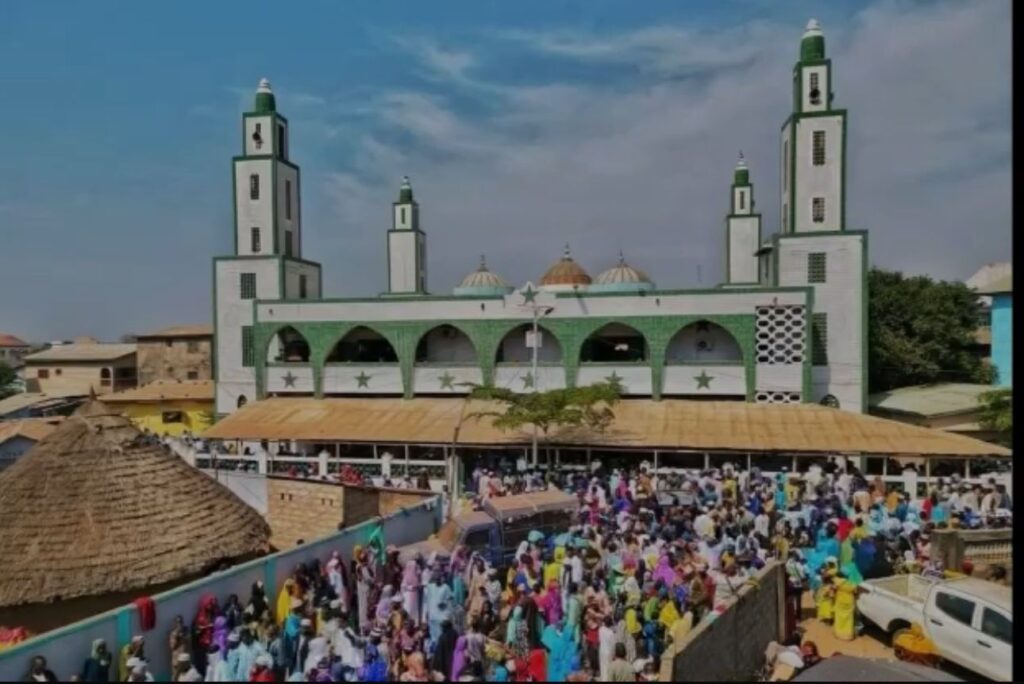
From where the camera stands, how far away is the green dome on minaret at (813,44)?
76.1 ft

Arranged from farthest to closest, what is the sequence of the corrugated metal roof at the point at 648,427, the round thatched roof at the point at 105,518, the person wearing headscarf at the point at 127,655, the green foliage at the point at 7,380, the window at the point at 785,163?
the green foliage at the point at 7,380, the window at the point at 785,163, the corrugated metal roof at the point at 648,427, the round thatched roof at the point at 105,518, the person wearing headscarf at the point at 127,655

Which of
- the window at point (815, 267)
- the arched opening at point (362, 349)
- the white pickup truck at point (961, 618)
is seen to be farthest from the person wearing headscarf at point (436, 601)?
the arched opening at point (362, 349)

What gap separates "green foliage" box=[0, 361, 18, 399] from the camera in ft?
159

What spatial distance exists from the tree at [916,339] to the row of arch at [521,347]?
11.6 m

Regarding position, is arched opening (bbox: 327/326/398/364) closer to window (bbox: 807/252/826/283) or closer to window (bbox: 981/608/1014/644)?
window (bbox: 807/252/826/283)

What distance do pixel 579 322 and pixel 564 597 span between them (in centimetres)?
1524

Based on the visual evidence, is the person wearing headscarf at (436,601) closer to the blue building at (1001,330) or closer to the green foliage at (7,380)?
the blue building at (1001,330)

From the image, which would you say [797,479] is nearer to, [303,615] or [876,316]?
[303,615]

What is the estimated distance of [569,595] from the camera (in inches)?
330

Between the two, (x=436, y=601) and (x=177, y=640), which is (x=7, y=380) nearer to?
(x=177, y=640)

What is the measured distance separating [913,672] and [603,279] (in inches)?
1029

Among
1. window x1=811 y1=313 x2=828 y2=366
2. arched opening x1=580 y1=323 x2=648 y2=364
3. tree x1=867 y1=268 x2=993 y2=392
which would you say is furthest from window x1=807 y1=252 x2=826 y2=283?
tree x1=867 y1=268 x2=993 y2=392

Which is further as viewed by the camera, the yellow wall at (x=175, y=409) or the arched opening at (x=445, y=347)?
the yellow wall at (x=175, y=409)

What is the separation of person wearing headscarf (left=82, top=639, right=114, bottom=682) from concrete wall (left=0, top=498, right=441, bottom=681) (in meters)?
0.06
